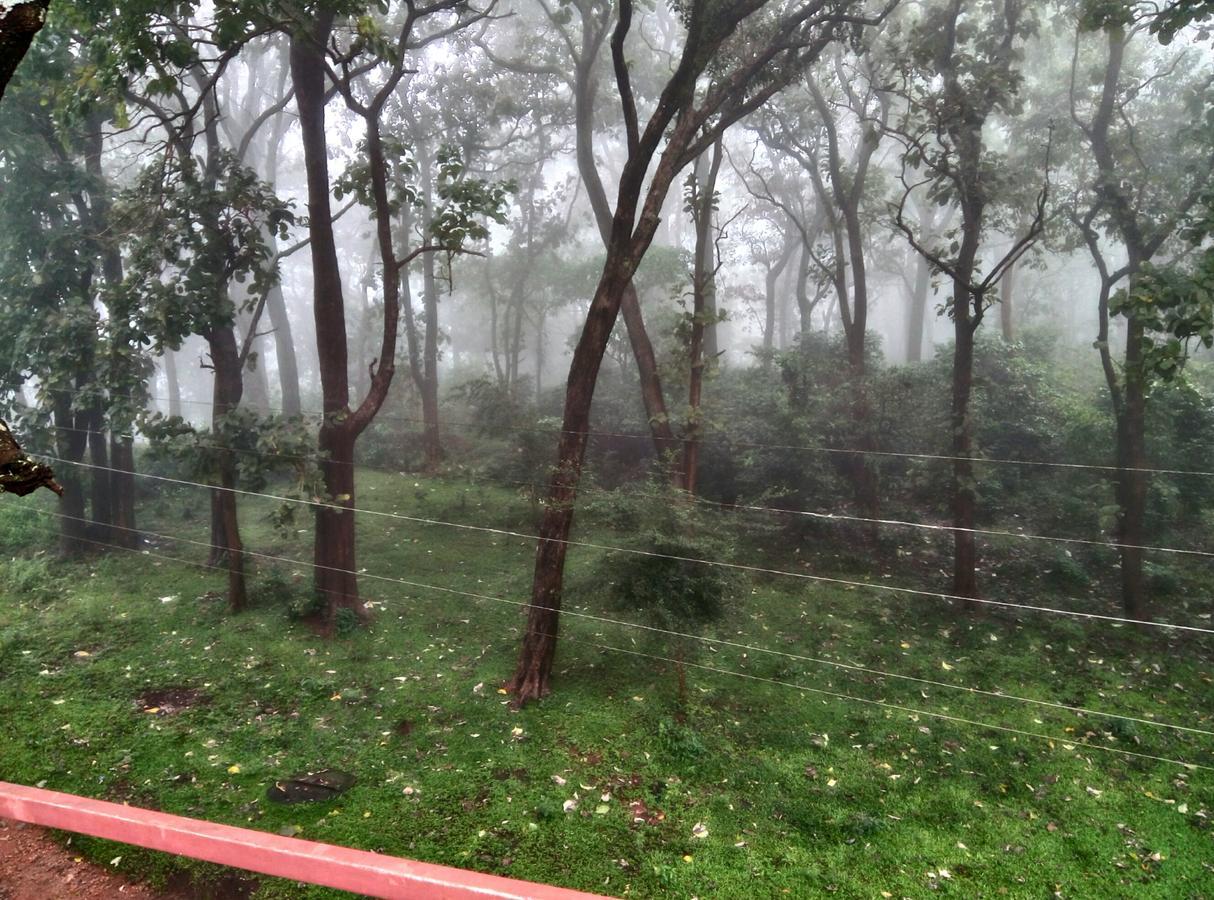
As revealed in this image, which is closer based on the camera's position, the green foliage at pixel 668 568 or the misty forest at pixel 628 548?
the misty forest at pixel 628 548

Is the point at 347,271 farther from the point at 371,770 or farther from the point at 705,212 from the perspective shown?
the point at 371,770

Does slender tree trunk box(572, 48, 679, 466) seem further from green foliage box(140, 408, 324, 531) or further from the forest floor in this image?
green foliage box(140, 408, 324, 531)

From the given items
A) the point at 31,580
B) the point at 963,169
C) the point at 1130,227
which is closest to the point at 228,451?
the point at 31,580

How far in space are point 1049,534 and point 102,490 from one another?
12883mm

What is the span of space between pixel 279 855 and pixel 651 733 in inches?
147

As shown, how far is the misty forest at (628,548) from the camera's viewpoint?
4758 mm

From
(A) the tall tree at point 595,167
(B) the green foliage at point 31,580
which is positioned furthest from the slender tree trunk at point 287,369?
(A) the tall tree at point 595,167

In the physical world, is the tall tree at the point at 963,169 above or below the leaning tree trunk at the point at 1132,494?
above

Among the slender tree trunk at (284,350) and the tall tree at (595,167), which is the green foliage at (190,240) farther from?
the slender tree trunk at (284,350)

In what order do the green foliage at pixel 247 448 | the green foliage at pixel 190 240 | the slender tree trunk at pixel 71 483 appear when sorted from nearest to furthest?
the green foliage at pixel 247 448, the green foliage at pixel 190 240, the slender tree trunk at pixel 71 483

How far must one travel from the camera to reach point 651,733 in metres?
5.70

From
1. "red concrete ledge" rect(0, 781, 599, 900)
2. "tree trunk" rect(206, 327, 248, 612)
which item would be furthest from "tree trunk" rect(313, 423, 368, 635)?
"red concrete ledge" rect(0, 781, 599, 900)

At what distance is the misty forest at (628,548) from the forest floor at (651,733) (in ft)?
0.11

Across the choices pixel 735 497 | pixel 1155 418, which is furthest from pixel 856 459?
pixel 1155 418
